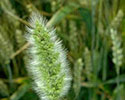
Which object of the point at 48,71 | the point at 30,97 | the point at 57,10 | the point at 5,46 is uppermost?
the point at 57,10

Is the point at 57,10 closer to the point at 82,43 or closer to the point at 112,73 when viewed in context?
the point at 82,43

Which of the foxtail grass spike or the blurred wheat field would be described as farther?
the blurred wheat field

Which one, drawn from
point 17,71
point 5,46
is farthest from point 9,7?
point 17,71

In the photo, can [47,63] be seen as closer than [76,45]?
Yes

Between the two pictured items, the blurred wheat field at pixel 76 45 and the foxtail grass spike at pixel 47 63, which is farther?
the blurred wheat field at pixel 76 45
